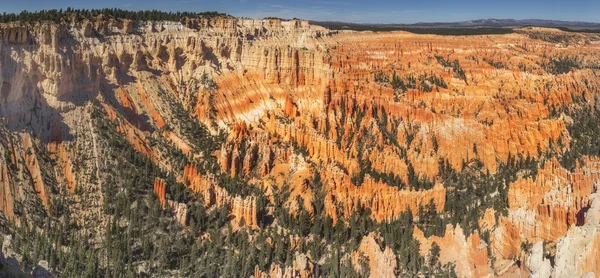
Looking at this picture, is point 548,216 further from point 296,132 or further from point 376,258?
point 296,132

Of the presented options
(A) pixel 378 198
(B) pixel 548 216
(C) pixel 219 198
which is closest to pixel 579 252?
(B) pixel 548 216

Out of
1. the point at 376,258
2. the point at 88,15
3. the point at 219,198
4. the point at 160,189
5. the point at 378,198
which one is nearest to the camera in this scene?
the point at 376,258

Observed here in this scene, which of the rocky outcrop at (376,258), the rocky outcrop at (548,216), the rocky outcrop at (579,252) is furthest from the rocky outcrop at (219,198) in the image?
the rocky outcrop at (579,252)

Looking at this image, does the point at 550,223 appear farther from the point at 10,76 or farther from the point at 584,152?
the point at 10,76

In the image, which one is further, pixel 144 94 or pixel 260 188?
pixel 144 94

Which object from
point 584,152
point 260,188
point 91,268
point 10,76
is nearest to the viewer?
point 91,268

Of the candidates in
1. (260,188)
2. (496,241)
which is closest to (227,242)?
(260,188)

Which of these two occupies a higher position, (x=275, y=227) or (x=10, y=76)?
(x=10, y=76)
